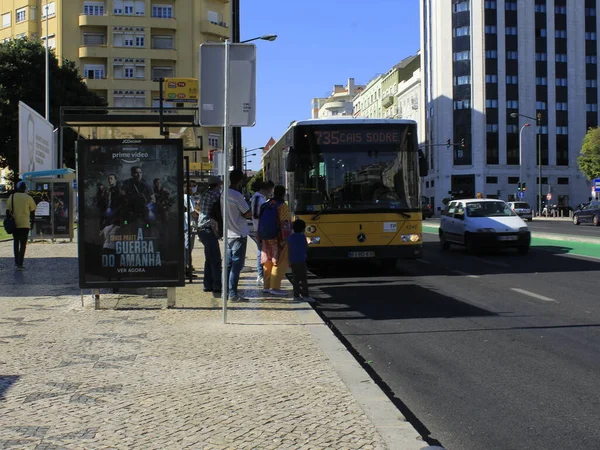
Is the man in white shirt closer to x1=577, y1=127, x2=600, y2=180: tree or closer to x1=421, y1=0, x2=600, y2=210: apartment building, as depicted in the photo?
x1=577, y1=127, x2=600, y2=180: tree

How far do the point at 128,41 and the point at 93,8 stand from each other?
437cm

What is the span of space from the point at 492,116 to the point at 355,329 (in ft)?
266

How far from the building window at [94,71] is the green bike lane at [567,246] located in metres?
47.5

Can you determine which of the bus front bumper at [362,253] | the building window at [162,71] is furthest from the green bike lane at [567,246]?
the building window at [162,71]

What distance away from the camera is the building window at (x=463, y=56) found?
84.4 metres

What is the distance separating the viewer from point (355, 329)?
8383 millimetres

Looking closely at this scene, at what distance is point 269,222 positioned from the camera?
1111 cm

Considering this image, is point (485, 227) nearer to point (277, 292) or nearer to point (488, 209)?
point (488, 209)

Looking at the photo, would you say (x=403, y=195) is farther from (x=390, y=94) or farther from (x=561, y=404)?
(x=390, y=94)

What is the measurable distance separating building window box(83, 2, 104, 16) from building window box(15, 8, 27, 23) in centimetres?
662

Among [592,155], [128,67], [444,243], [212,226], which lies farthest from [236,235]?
[592,155]

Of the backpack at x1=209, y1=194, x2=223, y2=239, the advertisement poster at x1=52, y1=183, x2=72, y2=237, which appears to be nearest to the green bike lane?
the backpack at x1=209, y1=194, x2=223, y2=239

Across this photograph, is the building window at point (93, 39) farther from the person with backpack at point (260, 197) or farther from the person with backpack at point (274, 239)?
the person with backpack at point (274, 239)

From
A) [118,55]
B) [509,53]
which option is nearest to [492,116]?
[509,53]
